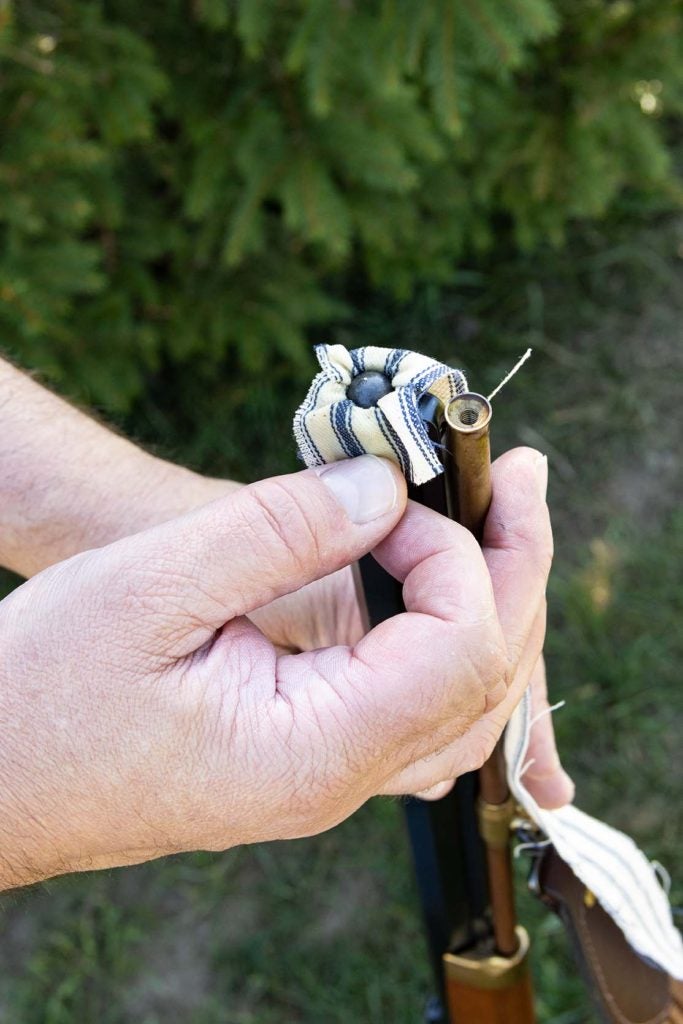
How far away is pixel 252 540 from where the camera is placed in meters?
0.76

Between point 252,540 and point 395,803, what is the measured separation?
1397mm

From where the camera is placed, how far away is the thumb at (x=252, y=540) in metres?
0.76

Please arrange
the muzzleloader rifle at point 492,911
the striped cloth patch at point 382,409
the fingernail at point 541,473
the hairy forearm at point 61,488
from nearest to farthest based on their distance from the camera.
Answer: the striped cloth patch at point 382,409 < the fingernail at point 541,473 < the muzzleloader rifle at point 492,911 < the hairy forearm at point 61,488

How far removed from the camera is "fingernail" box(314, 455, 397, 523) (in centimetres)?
75

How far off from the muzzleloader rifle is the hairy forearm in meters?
0.45

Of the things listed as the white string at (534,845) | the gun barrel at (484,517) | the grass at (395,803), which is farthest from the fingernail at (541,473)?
the grass at (395,803)

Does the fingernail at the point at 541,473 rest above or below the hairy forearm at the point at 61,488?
above

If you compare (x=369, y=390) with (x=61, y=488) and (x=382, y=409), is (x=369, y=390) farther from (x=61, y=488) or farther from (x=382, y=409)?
(x=61, y=488)

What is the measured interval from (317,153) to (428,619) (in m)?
1.53

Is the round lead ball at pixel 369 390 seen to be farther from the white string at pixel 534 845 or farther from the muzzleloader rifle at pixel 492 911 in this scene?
the white string at pixel 534 845

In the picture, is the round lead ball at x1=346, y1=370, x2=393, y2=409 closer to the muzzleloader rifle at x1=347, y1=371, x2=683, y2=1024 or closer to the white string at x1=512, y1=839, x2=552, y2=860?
the muzzleloader rifle at x1=347, y1=371, x2=683, y2=1024

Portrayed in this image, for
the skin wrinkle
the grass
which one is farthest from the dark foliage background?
the skin wrinkle

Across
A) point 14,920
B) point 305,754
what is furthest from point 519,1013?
point 14,920

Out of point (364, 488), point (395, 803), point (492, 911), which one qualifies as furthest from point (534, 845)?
point (395, 803)
